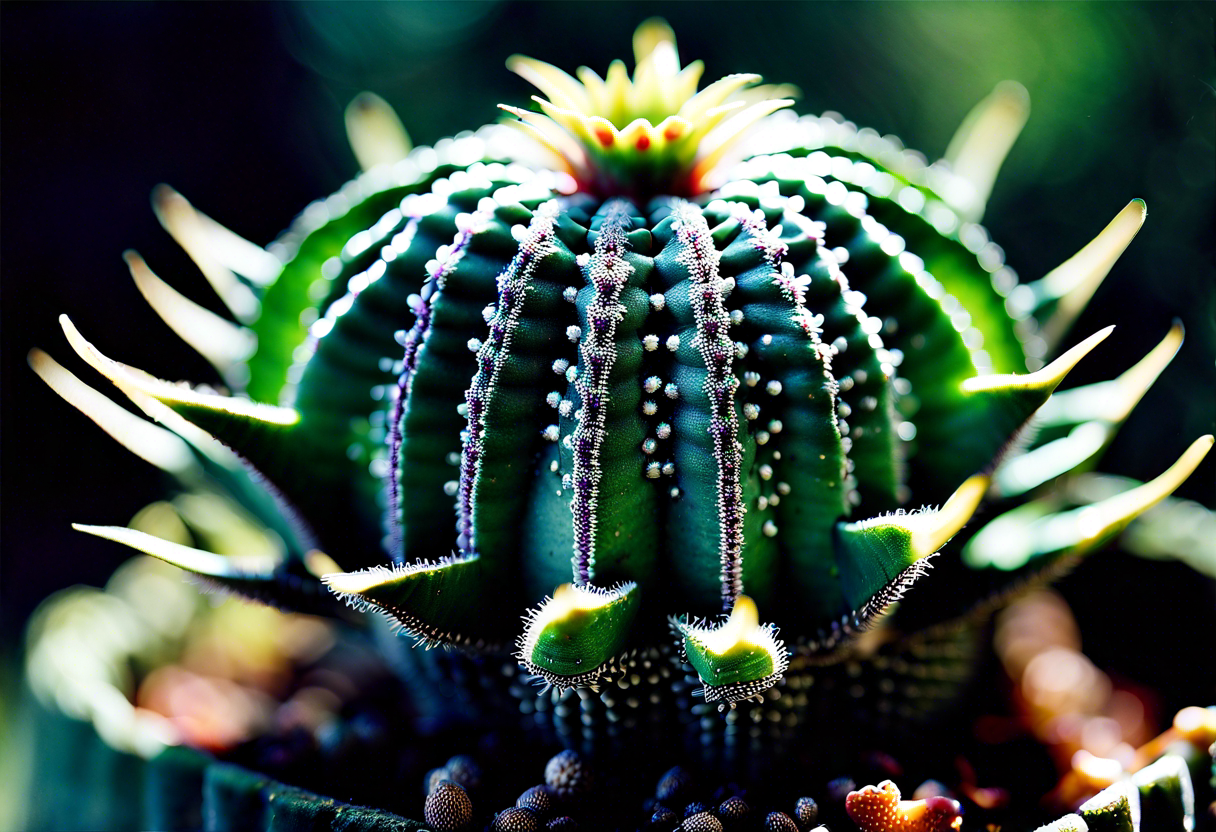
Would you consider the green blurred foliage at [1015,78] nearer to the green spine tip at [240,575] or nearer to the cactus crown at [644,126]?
the cactus crown at [644,126]

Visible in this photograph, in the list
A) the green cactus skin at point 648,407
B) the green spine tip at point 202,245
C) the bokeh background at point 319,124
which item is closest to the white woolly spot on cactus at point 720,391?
the green cactus skin at point 648,407

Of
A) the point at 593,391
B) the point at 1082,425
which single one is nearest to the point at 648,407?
the point at 593,391

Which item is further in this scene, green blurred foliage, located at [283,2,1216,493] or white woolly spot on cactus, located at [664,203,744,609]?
green blurred foliage, located at [283,2,1216,493]

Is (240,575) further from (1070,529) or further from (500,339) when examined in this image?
(1070,529)

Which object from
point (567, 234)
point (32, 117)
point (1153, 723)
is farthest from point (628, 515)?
point (32, 117)

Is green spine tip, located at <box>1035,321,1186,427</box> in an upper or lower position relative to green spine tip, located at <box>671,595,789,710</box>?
upper

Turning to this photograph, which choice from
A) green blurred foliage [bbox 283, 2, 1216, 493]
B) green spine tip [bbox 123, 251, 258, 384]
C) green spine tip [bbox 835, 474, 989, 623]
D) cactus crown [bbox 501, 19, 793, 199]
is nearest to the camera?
green spine tip [bbox 835, 474, 989, 623]

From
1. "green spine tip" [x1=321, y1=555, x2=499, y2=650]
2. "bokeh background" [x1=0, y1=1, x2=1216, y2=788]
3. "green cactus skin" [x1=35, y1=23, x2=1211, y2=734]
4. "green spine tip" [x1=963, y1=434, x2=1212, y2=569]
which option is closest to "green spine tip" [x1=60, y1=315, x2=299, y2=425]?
"green cactus skin" [x1=35, y1=23, x2=1211, y2=734]

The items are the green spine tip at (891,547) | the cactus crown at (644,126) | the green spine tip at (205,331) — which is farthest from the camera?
the green spine tip at (205,331)

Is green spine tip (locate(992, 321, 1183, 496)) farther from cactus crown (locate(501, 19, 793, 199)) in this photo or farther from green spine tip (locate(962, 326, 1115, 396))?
cactus crown (locate(501, 19, 793, 199))
